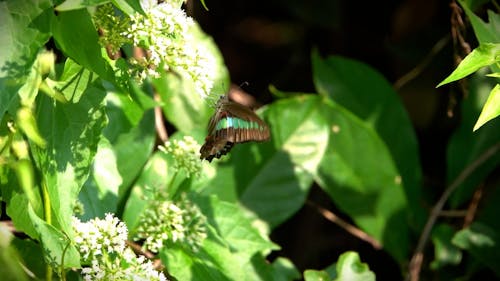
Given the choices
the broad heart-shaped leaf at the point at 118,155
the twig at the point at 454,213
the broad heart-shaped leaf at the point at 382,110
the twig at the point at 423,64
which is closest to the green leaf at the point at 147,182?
the broad heart-shaped leaf at the point at 118,155

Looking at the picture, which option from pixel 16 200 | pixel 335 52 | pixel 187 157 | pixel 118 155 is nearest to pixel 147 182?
pixel 118 155

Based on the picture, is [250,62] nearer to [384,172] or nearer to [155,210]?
[384,172]

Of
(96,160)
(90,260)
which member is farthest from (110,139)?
(90,260)

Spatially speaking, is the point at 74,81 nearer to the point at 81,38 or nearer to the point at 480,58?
the point at 81,38

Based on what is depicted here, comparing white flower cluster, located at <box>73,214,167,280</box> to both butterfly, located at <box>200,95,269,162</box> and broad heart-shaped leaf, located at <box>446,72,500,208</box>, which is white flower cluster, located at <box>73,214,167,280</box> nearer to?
butterfly, located at <box>200,95,269,162</box>

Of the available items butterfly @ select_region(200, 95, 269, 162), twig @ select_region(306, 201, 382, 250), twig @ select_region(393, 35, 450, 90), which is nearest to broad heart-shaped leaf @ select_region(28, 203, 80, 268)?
butterfly @ select_region(200, 95, 269, 162)
